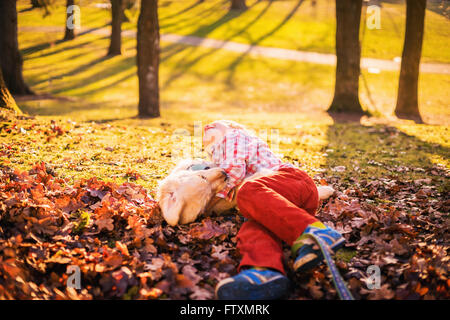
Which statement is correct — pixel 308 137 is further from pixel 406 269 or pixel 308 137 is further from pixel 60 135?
pixel 406 269

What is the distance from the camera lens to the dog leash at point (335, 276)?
2342mm

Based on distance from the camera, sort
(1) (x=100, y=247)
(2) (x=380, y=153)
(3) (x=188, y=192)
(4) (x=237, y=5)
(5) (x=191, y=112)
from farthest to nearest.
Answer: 1. (4) (x=237, y=5)
2. (5) (x=191, y=112)
3. (2) (x=380, y=153)
4. (3) (x=188, y=192)
5. (1) (x=100, y=247)

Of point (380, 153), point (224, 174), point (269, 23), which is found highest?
point (269, 23)

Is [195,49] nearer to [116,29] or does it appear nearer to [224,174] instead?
[116,29]

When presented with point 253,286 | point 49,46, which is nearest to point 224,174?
point 253,286

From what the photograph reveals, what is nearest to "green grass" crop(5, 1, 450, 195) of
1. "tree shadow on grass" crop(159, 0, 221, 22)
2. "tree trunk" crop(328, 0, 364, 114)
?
"tree trunk" crop(328, 0, 364, 114)

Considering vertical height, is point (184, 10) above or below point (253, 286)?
above

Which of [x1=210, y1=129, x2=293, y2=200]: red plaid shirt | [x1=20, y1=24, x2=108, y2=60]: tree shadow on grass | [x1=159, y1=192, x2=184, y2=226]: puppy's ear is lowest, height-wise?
[x1=159, y1=192, x2=184, y2=226]: puppy's ear

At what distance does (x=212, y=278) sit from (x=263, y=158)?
1340mm

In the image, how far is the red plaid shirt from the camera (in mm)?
3400

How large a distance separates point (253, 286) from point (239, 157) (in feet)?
4.54

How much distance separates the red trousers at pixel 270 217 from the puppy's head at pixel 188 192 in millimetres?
519

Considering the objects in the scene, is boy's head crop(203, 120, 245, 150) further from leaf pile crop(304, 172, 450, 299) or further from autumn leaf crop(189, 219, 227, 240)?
leaf pile crop(304, 172, 450, 299)

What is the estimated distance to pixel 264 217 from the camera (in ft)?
9.10
